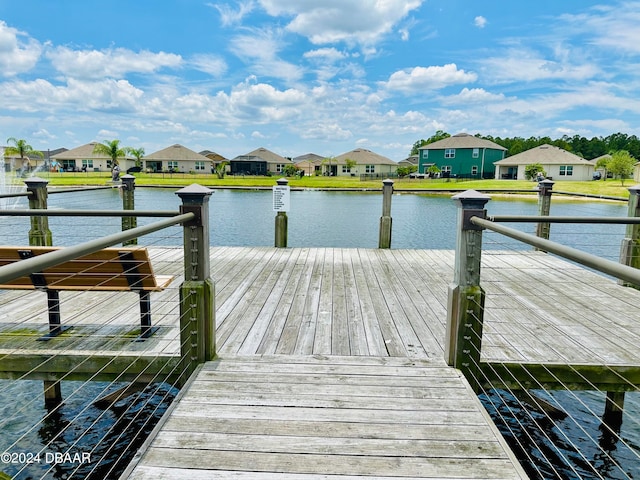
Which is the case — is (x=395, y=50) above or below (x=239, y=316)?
above

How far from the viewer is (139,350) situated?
3.10m

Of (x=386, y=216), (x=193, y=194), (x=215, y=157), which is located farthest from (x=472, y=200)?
(x=215, y=157)

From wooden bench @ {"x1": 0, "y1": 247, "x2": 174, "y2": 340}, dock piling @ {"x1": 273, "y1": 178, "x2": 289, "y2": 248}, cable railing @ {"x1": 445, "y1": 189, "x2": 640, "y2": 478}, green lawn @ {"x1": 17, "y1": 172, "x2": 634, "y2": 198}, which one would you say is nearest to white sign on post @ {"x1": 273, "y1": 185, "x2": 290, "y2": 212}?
dock piling @ {"x1": 273, "y1": 178, "x2": 289, "y2": 248}

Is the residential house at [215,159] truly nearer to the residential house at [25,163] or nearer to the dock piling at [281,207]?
the residential house at [25,163]

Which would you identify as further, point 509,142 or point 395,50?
point 509,142

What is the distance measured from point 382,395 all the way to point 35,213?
8.40ft

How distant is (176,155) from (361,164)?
1065 inches

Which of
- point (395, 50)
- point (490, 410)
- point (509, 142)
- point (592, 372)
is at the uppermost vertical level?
point (395, 50)

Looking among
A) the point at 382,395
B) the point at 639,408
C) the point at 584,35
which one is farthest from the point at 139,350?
the point at 584,35

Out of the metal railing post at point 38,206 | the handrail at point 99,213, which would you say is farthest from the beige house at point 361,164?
the handrail at point 99,213

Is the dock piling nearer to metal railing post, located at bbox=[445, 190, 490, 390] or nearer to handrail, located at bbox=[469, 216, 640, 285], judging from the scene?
metal railing post, located at bbox=[445, 190, 490, 390]

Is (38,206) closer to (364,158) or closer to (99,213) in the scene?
(99,213)

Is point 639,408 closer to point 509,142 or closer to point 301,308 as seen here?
point 301,308

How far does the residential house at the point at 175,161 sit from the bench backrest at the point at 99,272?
61.3 m
